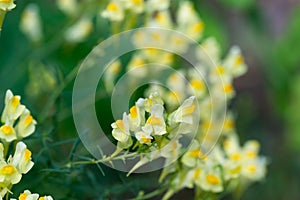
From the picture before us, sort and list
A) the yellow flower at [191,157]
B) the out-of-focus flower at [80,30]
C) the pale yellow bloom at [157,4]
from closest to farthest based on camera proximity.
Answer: the yellow flower at [191,157], the pale yellow bloom at [157,4], the out-of-focus flower at [80,30]

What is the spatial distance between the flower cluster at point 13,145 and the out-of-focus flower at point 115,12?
0.18m

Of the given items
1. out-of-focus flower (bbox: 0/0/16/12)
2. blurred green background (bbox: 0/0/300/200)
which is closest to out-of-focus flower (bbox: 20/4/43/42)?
blurred green background (bbox: 0/0/300/200)

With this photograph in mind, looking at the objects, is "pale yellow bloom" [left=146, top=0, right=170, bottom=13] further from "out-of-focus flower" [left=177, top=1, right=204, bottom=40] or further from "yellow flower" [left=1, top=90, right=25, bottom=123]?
"yellow flower" [left=1, top=90, right=25, bottom=123]

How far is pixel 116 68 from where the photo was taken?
2.97 ft

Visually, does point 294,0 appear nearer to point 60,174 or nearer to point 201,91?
point 201,91

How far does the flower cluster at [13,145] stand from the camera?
60cm

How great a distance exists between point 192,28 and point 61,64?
0.74 ft

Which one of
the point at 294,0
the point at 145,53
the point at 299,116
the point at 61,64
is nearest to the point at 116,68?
the point at 145,53

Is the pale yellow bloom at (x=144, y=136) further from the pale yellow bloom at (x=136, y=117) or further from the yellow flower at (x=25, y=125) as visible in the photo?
the yellow flower at (x=25, y=125)

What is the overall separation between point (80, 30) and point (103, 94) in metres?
0.13

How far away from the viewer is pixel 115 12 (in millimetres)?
796

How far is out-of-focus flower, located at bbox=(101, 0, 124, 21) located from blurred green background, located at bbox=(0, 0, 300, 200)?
78 millimetres

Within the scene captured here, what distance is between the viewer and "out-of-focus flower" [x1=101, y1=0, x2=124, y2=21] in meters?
0.80

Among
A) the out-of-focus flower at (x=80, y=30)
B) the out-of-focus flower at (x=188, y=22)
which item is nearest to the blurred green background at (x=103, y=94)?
the out-of-focus flower at (x=80, y=30)
